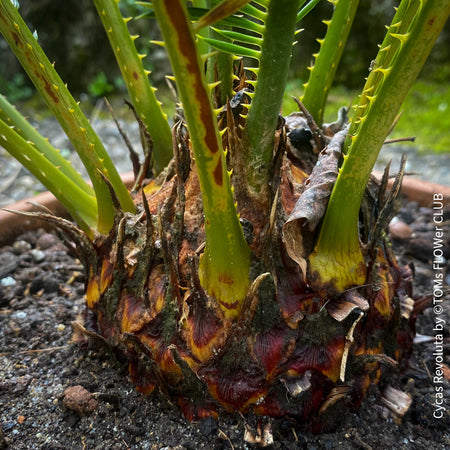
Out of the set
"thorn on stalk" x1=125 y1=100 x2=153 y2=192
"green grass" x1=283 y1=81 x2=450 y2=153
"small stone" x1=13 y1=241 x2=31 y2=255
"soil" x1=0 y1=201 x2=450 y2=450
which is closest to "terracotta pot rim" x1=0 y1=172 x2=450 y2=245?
"small stone" x1=13 y1=241 x2=31 y2=255

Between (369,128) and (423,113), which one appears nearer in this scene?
(369,128)

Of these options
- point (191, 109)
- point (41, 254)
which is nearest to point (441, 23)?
point (191, 109)

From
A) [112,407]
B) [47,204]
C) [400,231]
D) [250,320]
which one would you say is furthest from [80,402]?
[400,231]

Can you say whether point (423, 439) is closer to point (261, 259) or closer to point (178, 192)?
point (261, 259)

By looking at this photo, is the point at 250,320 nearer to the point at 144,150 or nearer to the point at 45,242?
the point at 144,150

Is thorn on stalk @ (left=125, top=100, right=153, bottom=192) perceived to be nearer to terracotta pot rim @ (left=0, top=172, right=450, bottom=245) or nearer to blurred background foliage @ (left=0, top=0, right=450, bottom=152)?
terracotta pot rim @ (left=0, top=172, right=450, bottom=245)

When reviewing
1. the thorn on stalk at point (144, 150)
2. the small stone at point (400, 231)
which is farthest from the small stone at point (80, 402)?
the small stone at point (400, 231)
